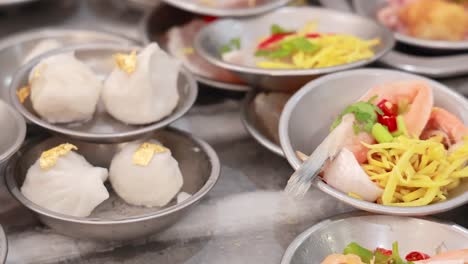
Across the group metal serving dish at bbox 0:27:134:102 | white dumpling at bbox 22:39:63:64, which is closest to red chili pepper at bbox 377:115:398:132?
metal serving dish at bbox 0:27:134:102

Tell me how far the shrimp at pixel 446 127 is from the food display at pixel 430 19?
0.75m

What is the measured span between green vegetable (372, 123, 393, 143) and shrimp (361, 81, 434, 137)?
87 millimetres

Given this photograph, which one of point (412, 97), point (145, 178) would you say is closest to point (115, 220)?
point (145, 178)

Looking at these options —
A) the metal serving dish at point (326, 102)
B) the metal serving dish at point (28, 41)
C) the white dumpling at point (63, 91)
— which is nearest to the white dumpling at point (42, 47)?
the metal serving dish at point (28, 41)

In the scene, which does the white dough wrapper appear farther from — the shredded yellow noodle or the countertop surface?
the shredded yellow noodle

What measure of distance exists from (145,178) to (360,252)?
0.59 m

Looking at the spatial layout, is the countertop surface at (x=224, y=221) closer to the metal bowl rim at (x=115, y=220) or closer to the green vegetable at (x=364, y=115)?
the metal bowl rim at (x=115, y=220)

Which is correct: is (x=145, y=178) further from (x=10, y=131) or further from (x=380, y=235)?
(x=380, y=235)

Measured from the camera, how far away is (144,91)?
5.69 ft

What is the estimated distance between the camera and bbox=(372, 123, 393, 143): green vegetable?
5.25 feet

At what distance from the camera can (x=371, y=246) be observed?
4.89 ft

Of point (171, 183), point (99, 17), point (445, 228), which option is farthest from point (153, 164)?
point (99, 17)

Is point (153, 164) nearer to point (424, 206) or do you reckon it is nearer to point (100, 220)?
point (100, 220)

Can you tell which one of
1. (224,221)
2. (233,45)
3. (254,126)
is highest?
(233,45)
